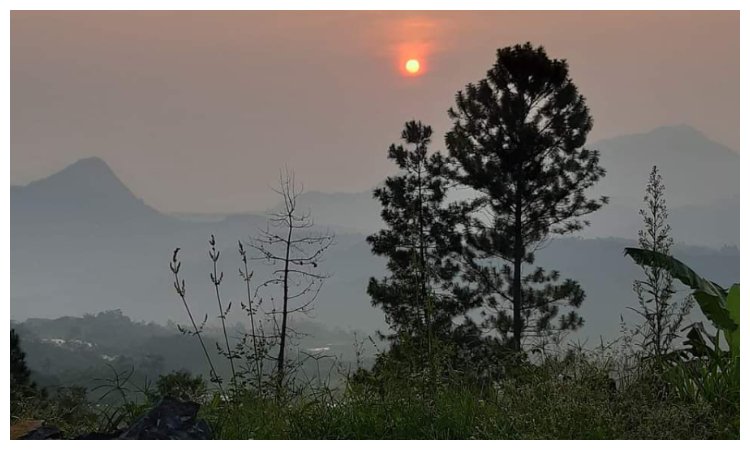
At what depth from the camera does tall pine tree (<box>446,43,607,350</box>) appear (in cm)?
639

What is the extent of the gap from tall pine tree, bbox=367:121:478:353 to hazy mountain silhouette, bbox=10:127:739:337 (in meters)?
0.16

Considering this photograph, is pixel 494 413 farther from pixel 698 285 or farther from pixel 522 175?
pixel 522 175

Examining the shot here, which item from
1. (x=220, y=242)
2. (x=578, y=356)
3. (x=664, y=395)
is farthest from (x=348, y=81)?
(x=664, y=395)

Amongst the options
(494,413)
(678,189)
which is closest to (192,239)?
(494,413)

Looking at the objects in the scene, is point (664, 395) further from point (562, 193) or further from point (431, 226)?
point (562, 193)

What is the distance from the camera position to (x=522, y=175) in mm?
6664

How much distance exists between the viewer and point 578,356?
3.95 meters

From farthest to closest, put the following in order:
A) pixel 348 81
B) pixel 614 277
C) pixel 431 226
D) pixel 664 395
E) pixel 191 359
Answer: pixel 431 226
pixel 614 277
pixel 348 81
pixel 191 359
pixel 664 395

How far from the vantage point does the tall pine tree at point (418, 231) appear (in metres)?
5.61

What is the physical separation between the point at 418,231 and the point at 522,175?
127 cm

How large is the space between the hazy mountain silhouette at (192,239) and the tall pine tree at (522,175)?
0.71 m

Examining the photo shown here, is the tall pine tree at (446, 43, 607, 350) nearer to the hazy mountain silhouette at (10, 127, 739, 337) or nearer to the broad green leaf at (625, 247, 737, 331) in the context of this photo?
the hazy mountain silhouette at (10, 127, 739, 337)

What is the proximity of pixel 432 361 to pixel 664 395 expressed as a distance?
1.17m

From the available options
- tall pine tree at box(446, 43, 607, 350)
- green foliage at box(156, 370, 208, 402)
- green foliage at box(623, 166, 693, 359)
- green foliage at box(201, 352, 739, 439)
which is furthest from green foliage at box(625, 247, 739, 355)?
green foliage at box(156, 370, 208, 402)
